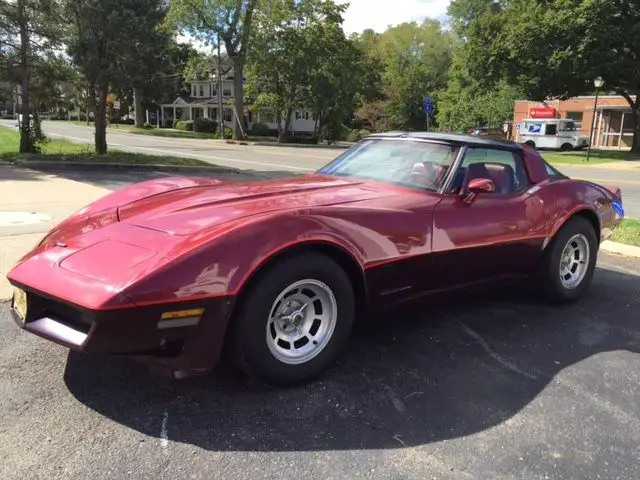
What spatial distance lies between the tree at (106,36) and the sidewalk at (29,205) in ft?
10.4

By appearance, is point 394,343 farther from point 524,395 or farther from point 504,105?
point 504,105

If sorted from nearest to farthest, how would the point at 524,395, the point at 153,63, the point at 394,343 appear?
the point at 524,395 → the point at 394,343 → the point at 153,63

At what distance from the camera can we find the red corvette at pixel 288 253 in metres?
2.72

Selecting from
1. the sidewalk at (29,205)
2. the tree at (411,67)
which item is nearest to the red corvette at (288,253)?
the sidewalk at (29,205)

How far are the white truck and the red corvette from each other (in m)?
37.5

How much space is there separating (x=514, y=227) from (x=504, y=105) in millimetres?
48744

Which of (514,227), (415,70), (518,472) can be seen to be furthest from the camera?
(415,70)

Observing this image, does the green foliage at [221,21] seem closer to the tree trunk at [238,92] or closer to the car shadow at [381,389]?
the tree trunk at [238,92]

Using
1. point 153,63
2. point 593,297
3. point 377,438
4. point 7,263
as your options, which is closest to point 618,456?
point 377,438

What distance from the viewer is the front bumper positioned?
2.61m

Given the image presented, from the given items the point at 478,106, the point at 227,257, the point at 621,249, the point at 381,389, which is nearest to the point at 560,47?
the point at 478,106

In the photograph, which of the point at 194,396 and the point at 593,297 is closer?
the point at 194,396

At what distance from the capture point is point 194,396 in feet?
10.1

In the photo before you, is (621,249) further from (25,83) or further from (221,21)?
(221,21)
